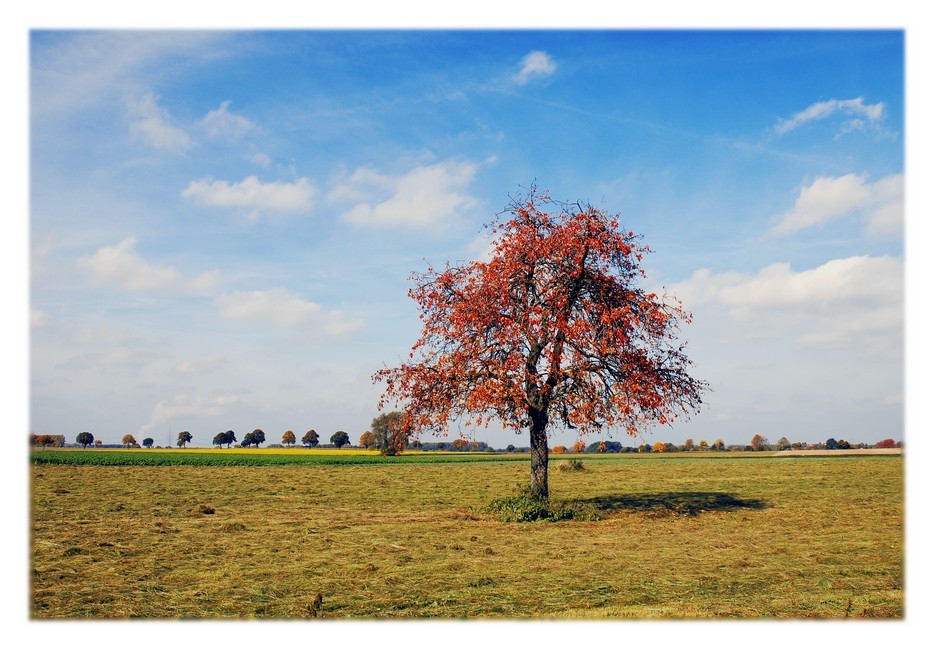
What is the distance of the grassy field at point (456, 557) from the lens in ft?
36.0

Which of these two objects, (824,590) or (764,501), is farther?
(764,501)

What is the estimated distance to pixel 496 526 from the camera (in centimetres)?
2105

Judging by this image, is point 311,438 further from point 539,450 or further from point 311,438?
point 539,450

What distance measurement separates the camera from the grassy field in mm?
10977

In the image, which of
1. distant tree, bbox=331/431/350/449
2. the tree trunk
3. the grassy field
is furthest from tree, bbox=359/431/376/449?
the tree trunk

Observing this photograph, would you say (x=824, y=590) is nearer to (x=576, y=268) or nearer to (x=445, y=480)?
(x=576, y=268)

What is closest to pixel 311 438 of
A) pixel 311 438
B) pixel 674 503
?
pixel 311 438

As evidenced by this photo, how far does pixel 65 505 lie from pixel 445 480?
2173 cm

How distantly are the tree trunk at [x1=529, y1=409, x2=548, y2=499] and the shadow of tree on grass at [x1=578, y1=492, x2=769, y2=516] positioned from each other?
3112mm

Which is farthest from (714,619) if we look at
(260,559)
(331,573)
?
(260,559)

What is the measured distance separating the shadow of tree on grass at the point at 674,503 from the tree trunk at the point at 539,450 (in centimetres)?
311

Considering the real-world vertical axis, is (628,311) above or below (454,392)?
above

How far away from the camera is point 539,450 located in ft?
77.9

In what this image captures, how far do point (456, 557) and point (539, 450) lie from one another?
886cm
